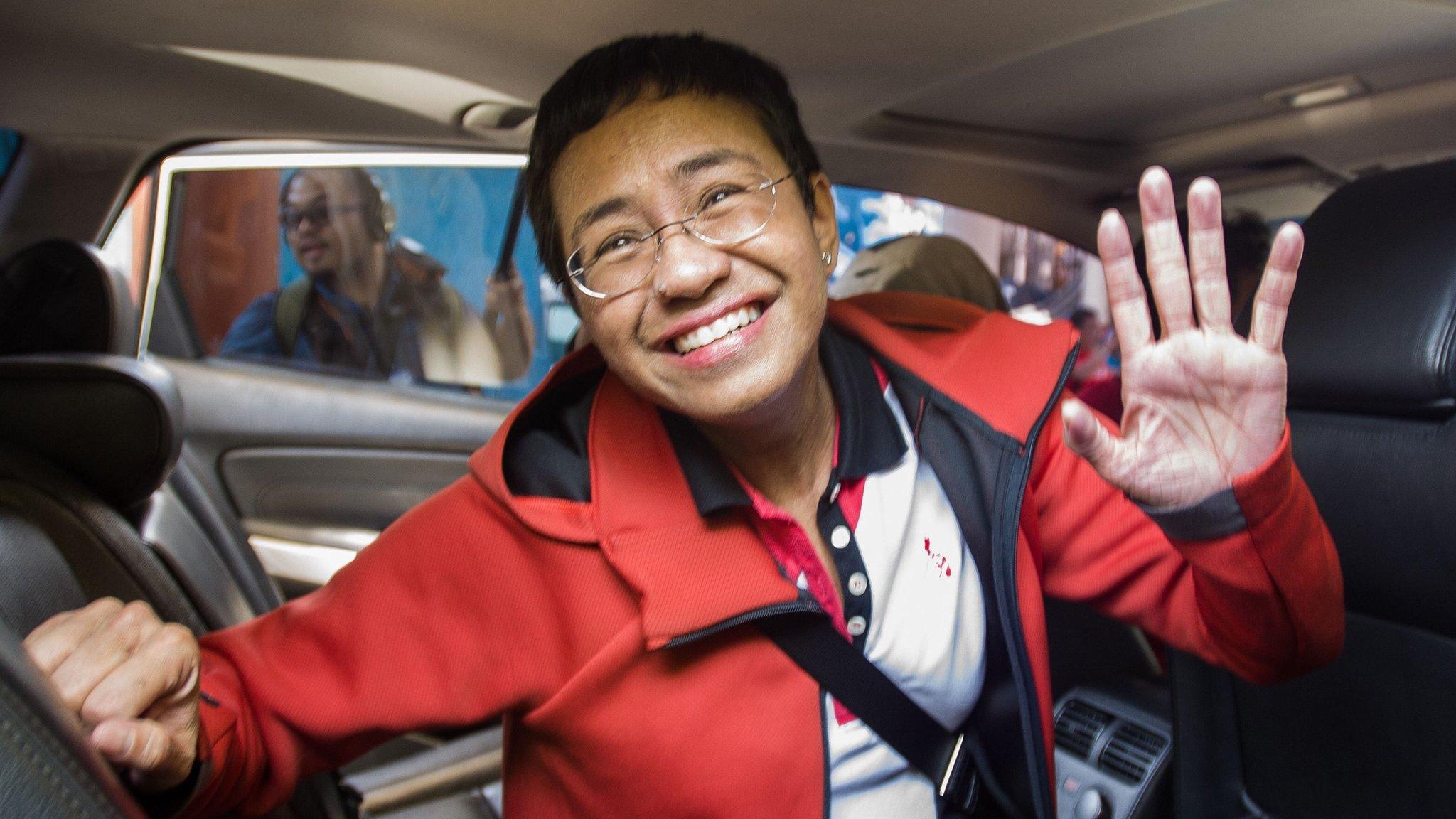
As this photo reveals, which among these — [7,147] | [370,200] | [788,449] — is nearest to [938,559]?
[788,449]

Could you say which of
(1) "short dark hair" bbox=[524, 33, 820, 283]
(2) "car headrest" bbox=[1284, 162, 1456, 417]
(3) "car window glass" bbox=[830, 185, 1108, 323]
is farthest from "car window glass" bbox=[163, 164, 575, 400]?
(2) "car headrest" bbox=[1284, 162, 1456, 417]

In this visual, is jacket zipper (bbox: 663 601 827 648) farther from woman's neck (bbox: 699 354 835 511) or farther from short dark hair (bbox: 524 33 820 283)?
short dark hair (bbox: 524 33 820 283)

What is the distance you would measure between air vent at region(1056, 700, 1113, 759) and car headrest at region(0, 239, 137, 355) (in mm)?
1808

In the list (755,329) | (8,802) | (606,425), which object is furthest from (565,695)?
(8,802)

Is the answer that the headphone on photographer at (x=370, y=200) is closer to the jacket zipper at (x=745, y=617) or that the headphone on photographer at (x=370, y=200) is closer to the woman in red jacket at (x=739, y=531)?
the woman in red jacket at (x=739, y=531)

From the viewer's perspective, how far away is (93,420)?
1553mm

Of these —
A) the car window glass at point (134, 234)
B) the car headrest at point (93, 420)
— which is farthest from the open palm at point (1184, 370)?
the car window glass at point (134, 234)

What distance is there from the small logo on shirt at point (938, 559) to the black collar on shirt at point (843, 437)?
0.12 meters

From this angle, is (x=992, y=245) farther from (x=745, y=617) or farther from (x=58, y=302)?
(x=58, y=302)

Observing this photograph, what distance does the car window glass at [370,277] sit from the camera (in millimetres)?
3473

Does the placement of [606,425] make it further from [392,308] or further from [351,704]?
[392,308]

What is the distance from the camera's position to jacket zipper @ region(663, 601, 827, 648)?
117cm

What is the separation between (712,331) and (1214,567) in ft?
2.05

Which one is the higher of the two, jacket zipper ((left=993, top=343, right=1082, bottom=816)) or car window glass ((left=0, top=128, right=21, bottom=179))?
car window glass ((left=0, top=128, right=21, bottom=179))
